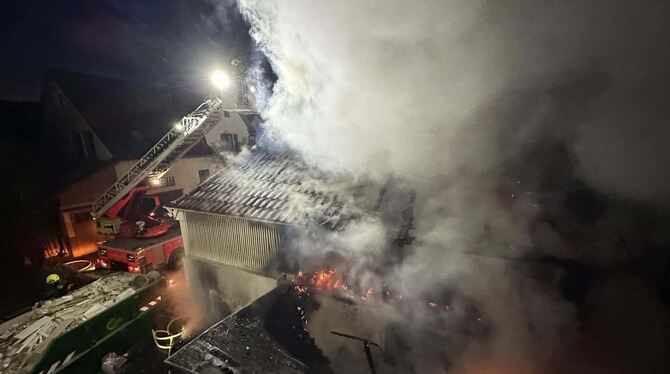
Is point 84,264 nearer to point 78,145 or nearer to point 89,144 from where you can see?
point 89,144

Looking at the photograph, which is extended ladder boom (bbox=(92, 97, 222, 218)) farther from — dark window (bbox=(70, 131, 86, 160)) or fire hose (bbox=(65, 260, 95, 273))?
dark window (bbox=(70, 131, 86, 160))

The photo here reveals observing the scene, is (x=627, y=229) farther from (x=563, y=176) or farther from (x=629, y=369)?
(x=629, y=369)

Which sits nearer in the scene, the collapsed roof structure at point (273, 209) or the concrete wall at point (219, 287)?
the collapsed roof structure at point (273, 209)

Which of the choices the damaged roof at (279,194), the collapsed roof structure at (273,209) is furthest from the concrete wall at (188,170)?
the collapsed roof structure at (273,209)

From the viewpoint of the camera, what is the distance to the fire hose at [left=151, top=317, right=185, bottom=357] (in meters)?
9.59

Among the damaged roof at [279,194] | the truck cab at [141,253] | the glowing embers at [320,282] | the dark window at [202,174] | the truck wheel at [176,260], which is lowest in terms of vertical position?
the truck wheel at [176,260]

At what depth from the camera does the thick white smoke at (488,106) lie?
3.40m

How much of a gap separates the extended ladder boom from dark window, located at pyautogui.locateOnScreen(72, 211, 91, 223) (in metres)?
2.46

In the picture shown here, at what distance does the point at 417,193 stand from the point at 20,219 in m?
20.1

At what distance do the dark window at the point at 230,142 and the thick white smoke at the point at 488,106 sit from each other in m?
21.4

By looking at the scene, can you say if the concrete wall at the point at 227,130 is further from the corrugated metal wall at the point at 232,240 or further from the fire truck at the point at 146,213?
the corrugated metal wall at the point at 232,240

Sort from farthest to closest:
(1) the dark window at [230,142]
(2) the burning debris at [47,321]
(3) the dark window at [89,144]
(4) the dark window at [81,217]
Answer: (1) the dark window at [230,142]
(3) the dark window at [89,144]
(4) the dark window at [81,217]
(2) the burning debris at [47,321]

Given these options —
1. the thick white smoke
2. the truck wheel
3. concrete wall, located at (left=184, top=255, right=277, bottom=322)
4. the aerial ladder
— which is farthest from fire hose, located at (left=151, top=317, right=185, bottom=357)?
the thick white smoke

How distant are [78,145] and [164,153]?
11.1 metres
